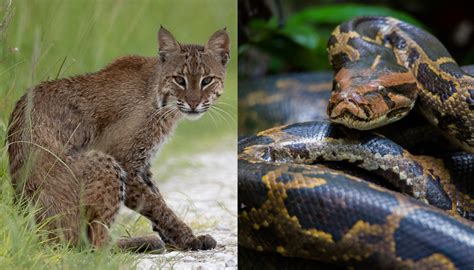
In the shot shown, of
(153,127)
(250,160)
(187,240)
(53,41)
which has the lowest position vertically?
(187,240)

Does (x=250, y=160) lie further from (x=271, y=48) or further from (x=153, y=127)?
(x=271, y=48)

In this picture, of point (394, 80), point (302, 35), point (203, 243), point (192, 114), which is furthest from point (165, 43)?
point (302, 35)

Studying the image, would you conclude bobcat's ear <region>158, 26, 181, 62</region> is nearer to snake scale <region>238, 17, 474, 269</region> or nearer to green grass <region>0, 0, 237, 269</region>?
green grass <region>0, 0, 237, 269</region>

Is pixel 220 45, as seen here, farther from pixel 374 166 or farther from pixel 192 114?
pixel 374 166

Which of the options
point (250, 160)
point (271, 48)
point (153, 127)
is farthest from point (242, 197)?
point (271, 48)

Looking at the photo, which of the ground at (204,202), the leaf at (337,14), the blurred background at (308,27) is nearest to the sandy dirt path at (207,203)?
the ground at (204,202)

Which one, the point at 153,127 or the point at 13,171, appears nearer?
the point at 13,171

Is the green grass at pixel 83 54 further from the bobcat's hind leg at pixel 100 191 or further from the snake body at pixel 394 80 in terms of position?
the snake body at pixel 394 80
